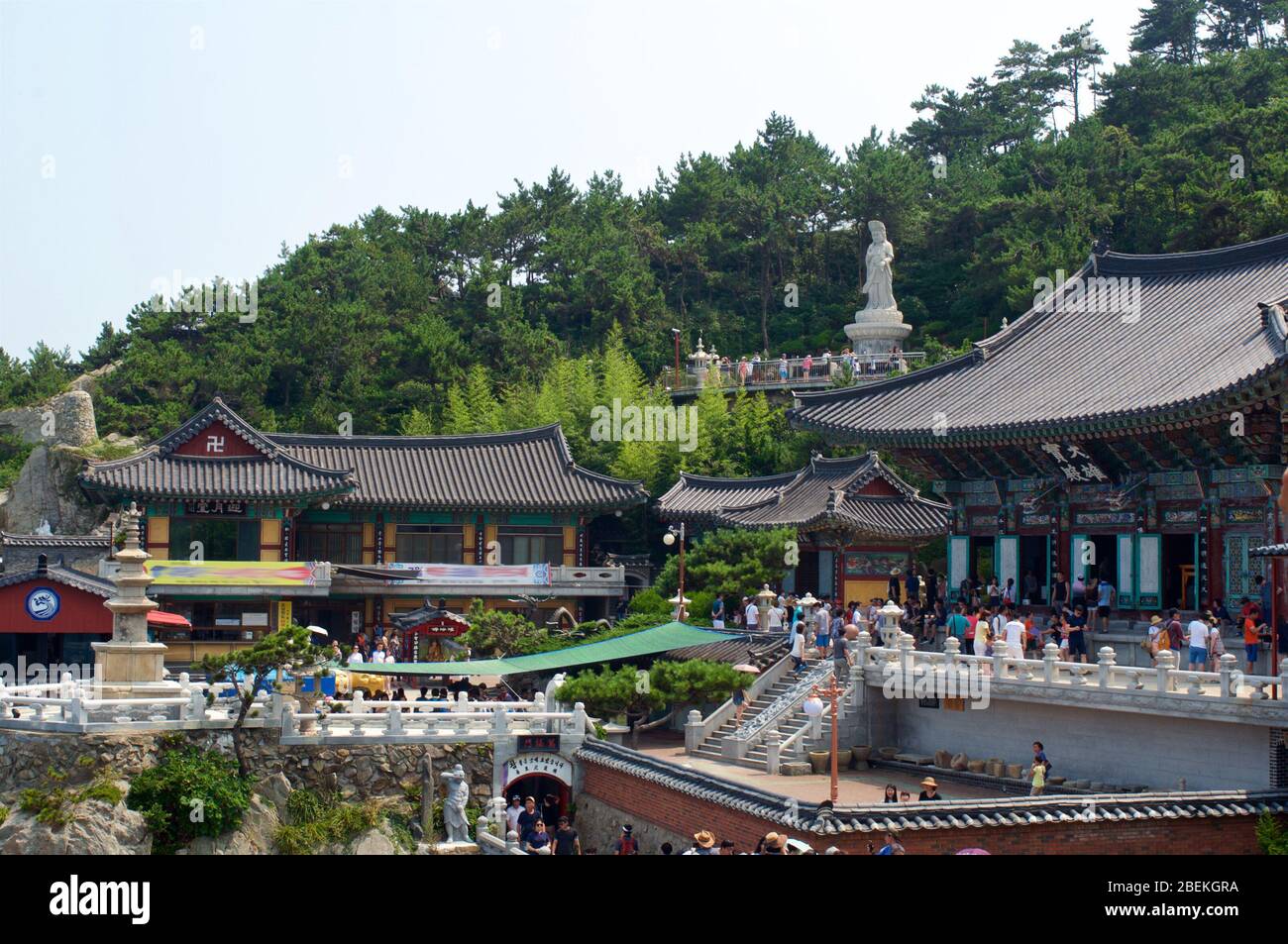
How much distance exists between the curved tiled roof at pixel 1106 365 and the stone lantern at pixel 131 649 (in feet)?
49.9

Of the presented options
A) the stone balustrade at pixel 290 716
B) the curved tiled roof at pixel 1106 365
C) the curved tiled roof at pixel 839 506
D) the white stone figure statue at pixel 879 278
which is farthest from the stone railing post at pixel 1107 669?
the white stone figure statue at pixel 879 278

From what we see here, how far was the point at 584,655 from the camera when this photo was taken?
35500 millimetres

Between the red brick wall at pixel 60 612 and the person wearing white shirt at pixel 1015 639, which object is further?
the red brick wall at pixel 60 612

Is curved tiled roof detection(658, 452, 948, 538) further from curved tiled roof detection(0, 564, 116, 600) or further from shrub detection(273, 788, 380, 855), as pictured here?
curved tiled roof detection(0, 564, 116, 600)

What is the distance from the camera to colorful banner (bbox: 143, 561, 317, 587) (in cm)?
4775

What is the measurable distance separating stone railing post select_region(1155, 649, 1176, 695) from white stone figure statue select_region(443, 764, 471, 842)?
12.4 metres

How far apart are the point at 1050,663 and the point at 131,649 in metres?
18.3

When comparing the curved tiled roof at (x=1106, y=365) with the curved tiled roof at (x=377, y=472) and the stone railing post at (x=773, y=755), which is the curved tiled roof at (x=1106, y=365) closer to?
the stone railing post at (x=773, y=755)

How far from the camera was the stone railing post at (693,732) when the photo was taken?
106 feet

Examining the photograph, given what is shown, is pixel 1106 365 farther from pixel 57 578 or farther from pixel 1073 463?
pixel 57 578

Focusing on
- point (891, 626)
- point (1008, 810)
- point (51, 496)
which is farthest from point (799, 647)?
point (51, 496)

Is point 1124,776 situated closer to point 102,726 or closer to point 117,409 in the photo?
point 102,726

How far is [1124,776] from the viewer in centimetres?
2670
